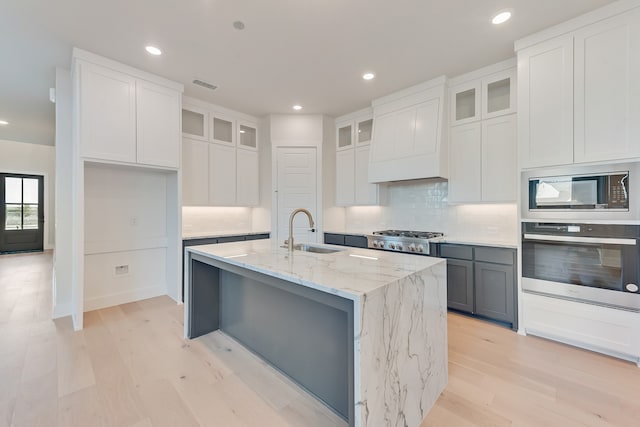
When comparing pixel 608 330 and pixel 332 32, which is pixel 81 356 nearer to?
pixel 332 32

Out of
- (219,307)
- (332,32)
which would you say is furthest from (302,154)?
(219,307)

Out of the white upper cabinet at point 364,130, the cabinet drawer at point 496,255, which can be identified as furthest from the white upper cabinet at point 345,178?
the cabinet drawer at point 496,255

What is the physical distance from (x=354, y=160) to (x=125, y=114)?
10.0 ft

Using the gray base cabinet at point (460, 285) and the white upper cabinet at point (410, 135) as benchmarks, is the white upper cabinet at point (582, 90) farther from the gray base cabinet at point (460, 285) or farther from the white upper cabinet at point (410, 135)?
the gray base cabinet at point (460, 285)

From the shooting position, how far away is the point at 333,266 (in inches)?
67.2

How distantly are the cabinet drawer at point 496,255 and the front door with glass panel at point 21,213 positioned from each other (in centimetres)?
1000

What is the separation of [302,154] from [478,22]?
9.15ft

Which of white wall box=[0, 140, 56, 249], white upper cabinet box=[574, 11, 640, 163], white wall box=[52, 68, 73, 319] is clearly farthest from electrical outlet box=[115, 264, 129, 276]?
white wall box=[0, 140, 56, 249]

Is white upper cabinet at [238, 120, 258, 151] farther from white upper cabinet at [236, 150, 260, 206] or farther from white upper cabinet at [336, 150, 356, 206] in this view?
white upper cabinet at [336, 150, 356, 206]

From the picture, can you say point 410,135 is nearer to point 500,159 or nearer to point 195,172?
point 500,159

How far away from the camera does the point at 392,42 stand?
2703 mm

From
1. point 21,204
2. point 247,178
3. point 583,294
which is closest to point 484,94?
point 583,294

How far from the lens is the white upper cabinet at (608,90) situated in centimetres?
216

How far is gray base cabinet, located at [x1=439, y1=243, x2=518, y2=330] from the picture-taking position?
9.18 ft
